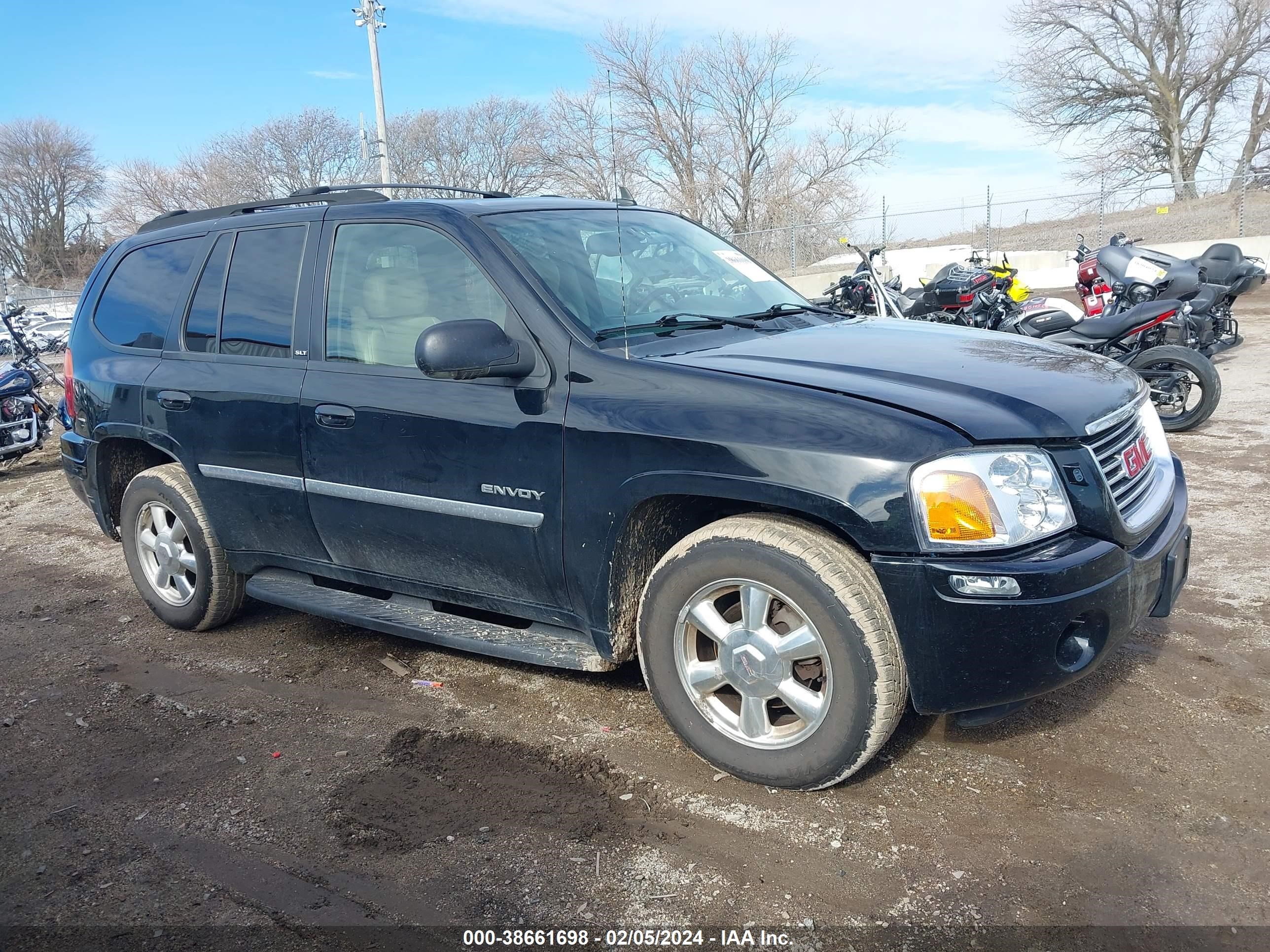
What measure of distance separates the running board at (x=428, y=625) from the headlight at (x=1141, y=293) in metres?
7.66

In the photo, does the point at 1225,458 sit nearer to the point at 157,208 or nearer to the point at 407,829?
the point at 407,829

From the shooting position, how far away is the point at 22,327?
1151 cm

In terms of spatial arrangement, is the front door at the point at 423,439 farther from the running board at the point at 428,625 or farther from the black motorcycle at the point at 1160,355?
the black motorcycle at the point at 1160,355

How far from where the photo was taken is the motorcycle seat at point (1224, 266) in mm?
10539

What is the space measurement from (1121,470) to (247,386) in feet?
10.8

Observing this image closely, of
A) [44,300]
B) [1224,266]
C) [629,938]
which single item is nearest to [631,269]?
[629,938]

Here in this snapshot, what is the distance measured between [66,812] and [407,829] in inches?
46.5

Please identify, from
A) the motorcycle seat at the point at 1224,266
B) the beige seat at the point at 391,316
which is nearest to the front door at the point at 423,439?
the beige seat at the point at 391,316

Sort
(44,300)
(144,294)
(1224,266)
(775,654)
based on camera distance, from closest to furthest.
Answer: (775,654)
(144,294)
(1224,266)
(44,300)

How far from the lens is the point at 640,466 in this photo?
121 inches

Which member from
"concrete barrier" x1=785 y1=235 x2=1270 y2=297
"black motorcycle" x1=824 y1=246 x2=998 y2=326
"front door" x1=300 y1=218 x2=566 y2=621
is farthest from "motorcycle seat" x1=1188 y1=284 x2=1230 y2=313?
"concrete barrier" x1=785 y1=235 x2=1270 y2=297

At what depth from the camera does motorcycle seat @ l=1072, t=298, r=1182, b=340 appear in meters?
7.98

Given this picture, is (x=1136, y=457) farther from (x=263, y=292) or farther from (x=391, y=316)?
(x=263, y=292)

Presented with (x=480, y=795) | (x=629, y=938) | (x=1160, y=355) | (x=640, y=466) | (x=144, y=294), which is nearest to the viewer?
(x=629, y=938)
